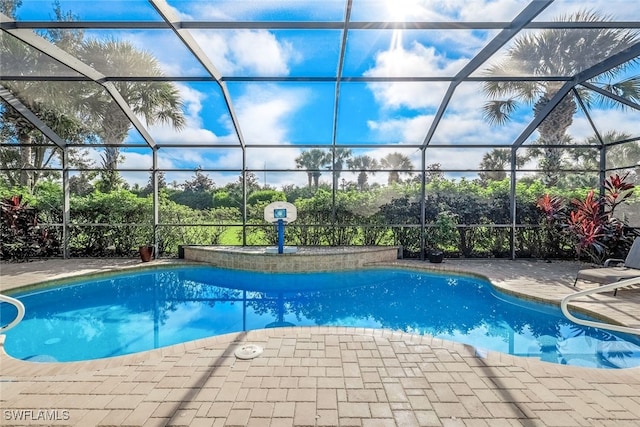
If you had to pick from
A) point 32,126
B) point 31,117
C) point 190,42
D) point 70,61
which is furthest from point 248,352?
Result: point 32,126

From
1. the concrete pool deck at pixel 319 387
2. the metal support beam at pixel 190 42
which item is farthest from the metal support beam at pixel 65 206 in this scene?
the concrete pool deck at pixel 319 387

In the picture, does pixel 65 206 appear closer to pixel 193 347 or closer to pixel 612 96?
pixel 193 347

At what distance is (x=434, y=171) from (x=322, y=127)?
3.74 m

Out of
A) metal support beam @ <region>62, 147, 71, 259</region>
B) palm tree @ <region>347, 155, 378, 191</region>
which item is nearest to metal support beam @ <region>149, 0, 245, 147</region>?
palm tree @ <region>347, 155, 378, 191</region>

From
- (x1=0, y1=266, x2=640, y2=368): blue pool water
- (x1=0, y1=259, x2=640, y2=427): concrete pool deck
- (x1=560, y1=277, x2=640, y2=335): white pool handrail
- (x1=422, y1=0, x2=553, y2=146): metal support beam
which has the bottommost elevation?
(x1=0, y1=266, x2=640, y2=368): blue pool water

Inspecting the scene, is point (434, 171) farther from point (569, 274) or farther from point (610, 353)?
point (610, 353)

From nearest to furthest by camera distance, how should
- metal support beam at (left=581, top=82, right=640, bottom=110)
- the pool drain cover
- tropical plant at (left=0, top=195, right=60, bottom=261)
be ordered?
the pool drain cover < metal support beam at (left=581, top=82, right=640, bottom=110) < tropical plant at (left=0, top=195, right=60, bottom=261)

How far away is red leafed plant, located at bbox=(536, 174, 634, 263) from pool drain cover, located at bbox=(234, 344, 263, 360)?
8234 mm

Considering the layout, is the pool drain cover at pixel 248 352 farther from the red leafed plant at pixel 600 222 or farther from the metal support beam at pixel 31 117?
the metal support beam at pixel 31 117

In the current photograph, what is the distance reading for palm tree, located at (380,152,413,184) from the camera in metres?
9.79

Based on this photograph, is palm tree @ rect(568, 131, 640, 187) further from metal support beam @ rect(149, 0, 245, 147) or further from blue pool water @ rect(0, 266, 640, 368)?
metal support beam @ rect(149, 0, 245, 147)

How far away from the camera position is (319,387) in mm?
2879

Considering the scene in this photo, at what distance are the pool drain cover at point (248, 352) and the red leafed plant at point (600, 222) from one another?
Answer: 324 inches

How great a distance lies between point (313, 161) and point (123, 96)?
5353 millimetres
